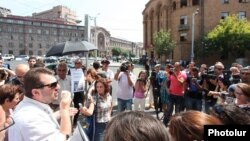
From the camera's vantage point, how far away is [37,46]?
13238 cm

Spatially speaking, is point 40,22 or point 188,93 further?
point 40,22

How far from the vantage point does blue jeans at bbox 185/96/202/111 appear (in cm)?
894

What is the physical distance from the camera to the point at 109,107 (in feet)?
18.7

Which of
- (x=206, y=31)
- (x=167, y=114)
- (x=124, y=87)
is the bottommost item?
(x=167, y=114)

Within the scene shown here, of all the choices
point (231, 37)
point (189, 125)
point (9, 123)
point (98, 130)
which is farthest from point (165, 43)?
point (189, 125)

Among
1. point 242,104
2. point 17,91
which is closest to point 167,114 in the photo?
point 242,104

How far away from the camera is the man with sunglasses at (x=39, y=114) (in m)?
2.70

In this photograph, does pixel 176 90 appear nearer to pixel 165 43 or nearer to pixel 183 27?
pixel 165 43

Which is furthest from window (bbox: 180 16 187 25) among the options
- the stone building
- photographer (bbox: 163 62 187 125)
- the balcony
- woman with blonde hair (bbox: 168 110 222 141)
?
the stone building

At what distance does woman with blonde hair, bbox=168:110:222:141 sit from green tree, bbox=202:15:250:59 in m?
52.7

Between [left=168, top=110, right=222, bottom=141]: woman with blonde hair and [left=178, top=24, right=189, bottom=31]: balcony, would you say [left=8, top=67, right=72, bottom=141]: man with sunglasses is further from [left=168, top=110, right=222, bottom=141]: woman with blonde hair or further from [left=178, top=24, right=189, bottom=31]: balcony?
[left=178, top=24, right=189, bottom=31]: balcony

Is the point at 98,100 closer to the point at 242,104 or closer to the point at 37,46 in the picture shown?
the point at 242,104

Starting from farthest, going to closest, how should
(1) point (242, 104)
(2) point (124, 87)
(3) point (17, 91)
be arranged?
(2) point (124, 87) < (1) point (242, 104) < (3) point (17, 91)

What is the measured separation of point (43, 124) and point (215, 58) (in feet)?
190
